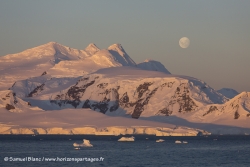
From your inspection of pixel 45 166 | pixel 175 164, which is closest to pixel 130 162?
pixel 175 164

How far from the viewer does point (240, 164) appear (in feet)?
413

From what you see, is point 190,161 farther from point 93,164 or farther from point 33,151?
point 33,151

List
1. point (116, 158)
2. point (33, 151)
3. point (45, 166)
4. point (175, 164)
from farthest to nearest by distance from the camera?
point (33, 151) → point (116, 158) → point (175, 164) → point (45, 166)

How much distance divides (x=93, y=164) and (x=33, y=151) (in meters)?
34.3

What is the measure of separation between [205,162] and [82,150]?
3507 cm

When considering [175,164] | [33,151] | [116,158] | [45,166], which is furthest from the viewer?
[33,151]

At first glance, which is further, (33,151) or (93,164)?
(33,151)

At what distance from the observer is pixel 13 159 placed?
5012 inches

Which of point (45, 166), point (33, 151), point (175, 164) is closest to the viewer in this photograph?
point (45, 166)

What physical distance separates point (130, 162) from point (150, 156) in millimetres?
16848

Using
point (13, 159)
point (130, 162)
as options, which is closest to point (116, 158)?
point (130, 162)

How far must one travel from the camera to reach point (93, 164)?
4747 inches

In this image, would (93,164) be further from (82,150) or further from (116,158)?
(82,150)

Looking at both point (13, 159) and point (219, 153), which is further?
point (219, 153)
